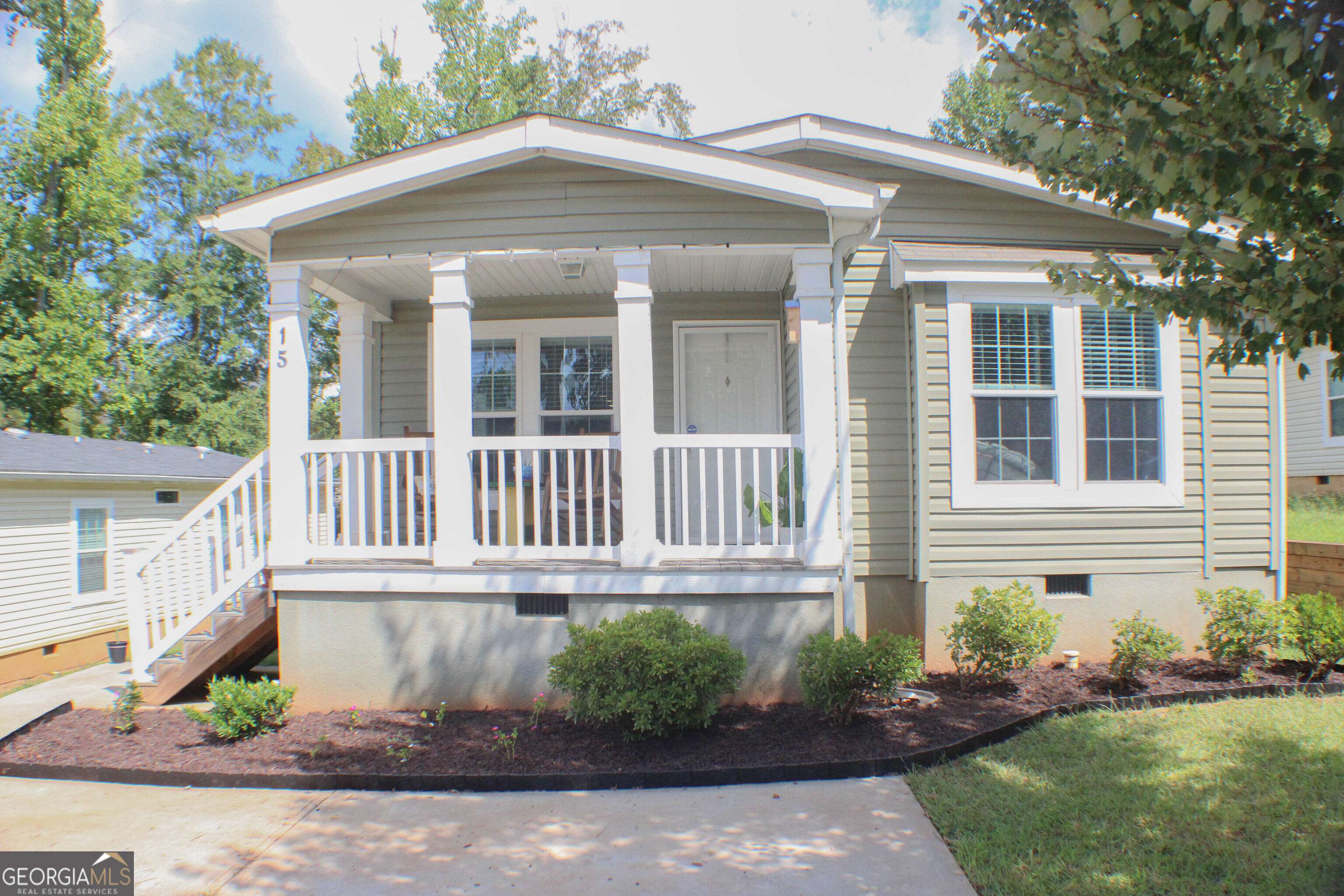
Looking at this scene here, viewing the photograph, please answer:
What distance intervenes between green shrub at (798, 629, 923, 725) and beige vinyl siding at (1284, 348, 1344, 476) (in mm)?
10469

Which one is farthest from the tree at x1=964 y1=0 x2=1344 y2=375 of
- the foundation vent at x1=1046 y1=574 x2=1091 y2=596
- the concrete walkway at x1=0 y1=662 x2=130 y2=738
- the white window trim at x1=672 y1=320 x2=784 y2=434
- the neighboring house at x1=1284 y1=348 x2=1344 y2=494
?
the neighboring house at x1=1284 y1=348 x2=1344 y2=494

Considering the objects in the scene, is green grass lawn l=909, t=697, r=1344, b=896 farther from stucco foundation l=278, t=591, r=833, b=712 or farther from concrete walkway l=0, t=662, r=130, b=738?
concrete walkway l=0, t=662, r=130, b=738

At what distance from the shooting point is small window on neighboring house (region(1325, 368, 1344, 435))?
11.1m

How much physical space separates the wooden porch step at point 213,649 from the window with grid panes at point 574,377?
283cm

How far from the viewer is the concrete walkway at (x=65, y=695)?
18.5 feet

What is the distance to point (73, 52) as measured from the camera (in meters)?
15.9

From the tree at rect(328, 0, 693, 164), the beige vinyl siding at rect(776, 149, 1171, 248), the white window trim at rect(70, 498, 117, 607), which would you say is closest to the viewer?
the beige vinyl siding at rect(776, 149, 1171, 248)

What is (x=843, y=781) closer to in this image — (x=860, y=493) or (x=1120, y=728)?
(x=1120, y=728)

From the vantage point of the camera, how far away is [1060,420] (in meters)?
5.82

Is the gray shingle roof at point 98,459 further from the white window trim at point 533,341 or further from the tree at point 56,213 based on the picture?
the white window trim at point 533,341

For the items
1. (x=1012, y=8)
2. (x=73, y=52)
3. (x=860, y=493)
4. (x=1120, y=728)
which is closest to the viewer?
(x=1012, y=8)

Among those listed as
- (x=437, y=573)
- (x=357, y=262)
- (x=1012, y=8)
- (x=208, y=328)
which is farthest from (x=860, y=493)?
(x=208, y=328)

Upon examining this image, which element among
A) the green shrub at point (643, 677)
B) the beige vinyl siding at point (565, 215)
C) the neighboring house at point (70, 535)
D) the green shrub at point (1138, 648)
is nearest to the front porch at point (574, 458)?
the beige vinyl siding at point (565, 215)

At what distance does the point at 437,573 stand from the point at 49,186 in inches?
680
